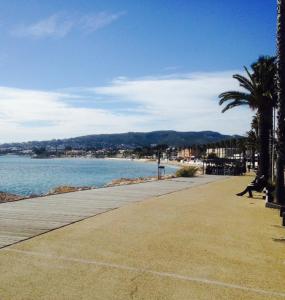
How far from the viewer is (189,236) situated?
9430 millimetres

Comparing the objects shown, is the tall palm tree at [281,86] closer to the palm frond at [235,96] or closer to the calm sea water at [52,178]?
the palm frond at [235,96]

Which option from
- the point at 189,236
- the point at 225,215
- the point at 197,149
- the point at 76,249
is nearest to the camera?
the point at 76,249

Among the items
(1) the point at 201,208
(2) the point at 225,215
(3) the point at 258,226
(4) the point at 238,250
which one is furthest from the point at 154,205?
(4) the point at 238,250

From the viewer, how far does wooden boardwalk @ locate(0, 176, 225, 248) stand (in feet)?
31.1

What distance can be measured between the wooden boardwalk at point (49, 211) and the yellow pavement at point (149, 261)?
1.61 ft

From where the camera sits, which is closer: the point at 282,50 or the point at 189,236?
the point at 189,236

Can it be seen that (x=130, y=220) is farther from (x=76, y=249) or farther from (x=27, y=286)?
(x=27, y=286)

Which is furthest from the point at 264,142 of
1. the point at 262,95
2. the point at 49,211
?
the point at 49,211

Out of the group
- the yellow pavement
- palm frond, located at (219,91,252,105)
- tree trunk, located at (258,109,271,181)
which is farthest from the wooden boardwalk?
palm frond, located at (219,91,252,105)

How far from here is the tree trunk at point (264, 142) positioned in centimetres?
2466

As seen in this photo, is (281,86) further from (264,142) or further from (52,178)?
(52,178)

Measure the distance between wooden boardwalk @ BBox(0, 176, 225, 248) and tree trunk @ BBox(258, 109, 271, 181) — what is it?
918 centimetres

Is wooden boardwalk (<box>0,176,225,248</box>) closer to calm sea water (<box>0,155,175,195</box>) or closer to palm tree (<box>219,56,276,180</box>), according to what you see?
palm tree (<box>219,56,276,180</box>)

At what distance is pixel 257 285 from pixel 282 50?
34.3 ft
